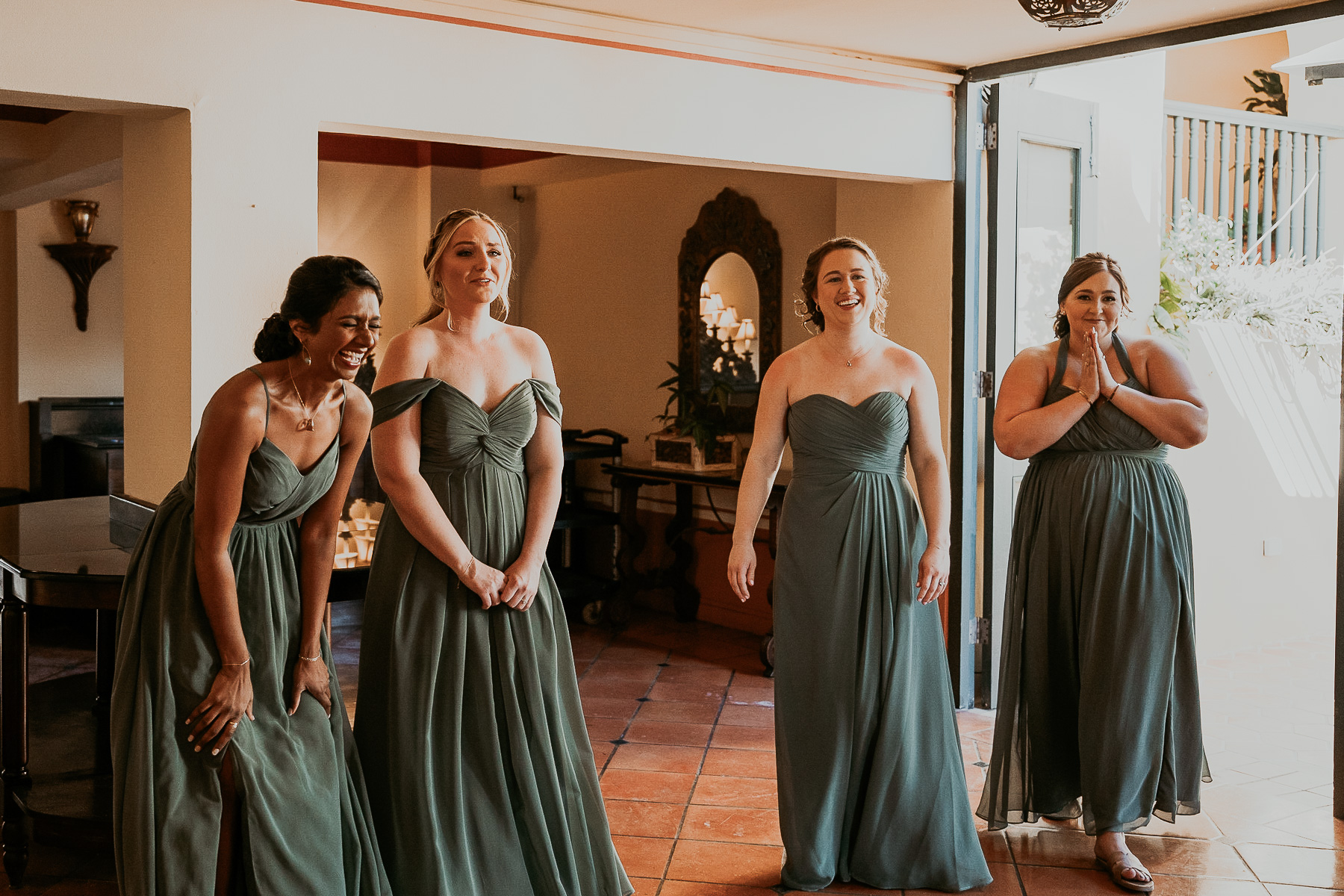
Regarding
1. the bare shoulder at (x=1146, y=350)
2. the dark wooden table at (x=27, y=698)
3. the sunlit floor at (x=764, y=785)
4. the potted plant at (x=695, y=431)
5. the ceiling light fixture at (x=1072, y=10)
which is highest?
the ceiling light fixture at (x=1072, y=10)

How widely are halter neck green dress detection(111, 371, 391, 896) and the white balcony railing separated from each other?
5567mm

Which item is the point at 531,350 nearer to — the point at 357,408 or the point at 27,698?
the point at 357,408

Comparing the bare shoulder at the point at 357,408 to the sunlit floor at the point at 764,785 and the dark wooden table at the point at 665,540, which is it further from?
the dark wooden table at the point at 665,540

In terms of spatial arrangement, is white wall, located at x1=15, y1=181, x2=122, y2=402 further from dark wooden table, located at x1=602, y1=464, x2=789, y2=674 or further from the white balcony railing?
the white balcony railing

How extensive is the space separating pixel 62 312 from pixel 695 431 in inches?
181

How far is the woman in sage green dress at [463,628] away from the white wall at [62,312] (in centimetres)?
601

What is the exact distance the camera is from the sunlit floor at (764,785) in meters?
3.43

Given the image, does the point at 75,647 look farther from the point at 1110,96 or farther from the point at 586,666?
the point at 1110,96

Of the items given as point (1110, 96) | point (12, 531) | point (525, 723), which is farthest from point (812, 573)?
point (1110, 96)

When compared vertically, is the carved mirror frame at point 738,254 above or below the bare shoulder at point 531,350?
above

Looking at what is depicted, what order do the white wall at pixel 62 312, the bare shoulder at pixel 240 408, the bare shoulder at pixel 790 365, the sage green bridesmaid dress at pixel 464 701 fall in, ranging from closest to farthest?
the bare shoulder at pixel 240 408 < the sage green bridesmaid dress at pixel 464 701 < the bare shoulder at pixel 790 365 < the white wall at pixel 62 312

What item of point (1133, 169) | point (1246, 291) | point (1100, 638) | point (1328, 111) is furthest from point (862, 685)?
point (1328, 111)

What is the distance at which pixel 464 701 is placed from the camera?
2906 millimetres

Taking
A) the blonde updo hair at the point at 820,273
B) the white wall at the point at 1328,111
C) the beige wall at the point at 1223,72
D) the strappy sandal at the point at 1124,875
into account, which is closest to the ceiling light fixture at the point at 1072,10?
the blonde updo hair at the point at 820,273
